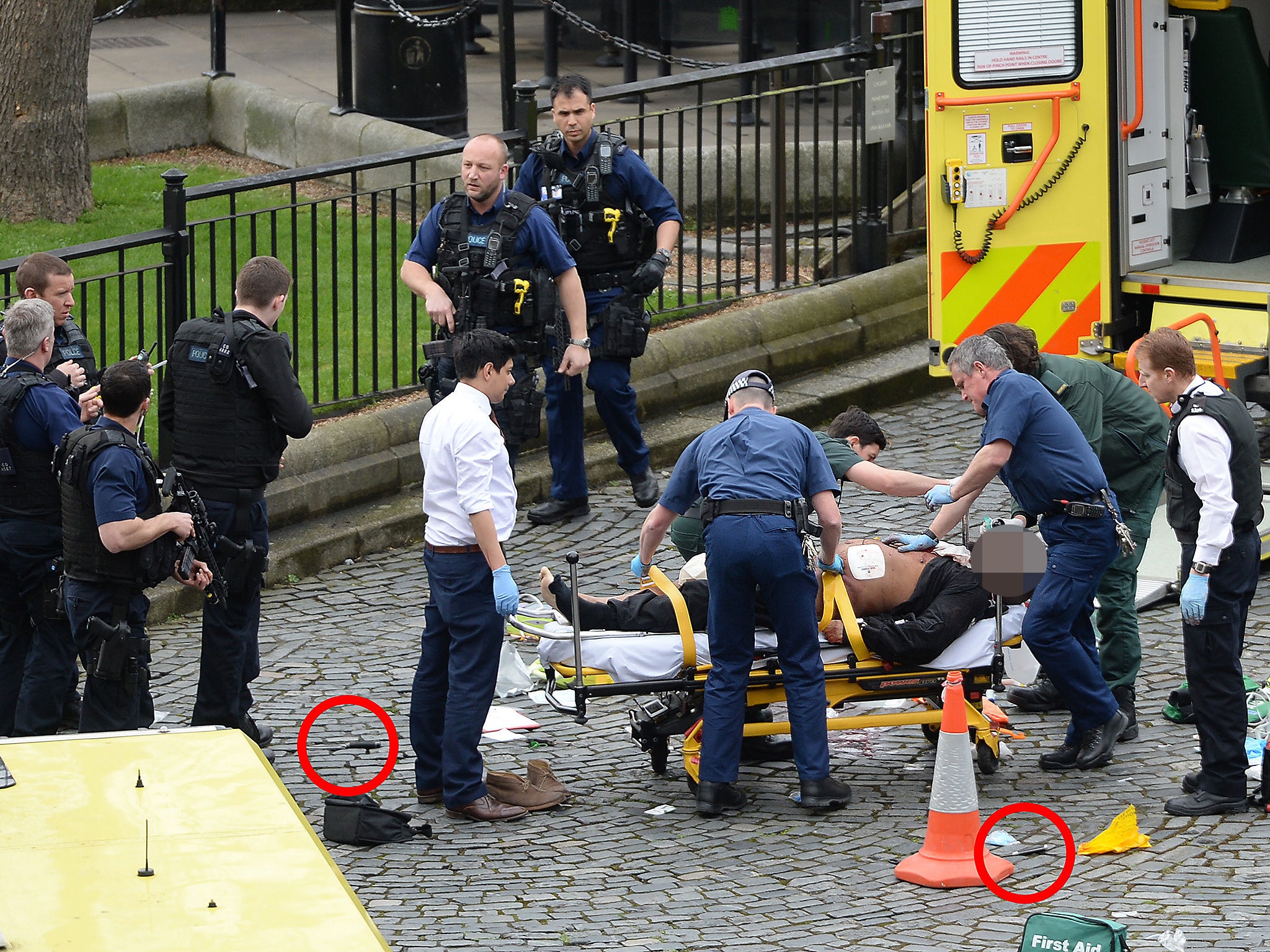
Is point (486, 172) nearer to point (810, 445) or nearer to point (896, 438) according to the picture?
point (810, 445)

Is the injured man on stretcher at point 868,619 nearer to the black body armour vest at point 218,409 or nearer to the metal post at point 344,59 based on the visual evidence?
the black body armour vest at point 218,409

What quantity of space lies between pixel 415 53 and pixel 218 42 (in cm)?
208

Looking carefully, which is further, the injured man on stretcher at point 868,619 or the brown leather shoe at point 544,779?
the brown leather shoe at point 544,779

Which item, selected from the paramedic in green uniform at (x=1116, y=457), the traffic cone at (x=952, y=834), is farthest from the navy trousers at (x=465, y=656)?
the paramedic in green uniform at (x=1116, y=457)

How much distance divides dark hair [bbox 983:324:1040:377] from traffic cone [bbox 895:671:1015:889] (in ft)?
5.55

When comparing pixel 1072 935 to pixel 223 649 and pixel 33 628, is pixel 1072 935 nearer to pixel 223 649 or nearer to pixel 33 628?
pixel 223 649

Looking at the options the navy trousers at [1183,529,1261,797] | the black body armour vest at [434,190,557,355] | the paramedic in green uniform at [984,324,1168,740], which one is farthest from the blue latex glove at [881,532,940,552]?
→ the black body armour vest at [434,190,557,355]

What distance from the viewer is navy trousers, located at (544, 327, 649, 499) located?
31.9ft

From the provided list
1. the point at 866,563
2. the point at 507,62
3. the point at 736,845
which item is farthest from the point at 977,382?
the point at 507,62

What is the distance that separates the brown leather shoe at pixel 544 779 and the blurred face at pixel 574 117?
3696mm

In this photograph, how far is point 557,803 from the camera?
6906 mm

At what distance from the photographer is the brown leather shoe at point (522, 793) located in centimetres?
688

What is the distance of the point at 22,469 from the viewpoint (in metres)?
6.95

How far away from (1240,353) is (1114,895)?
4.18 m
